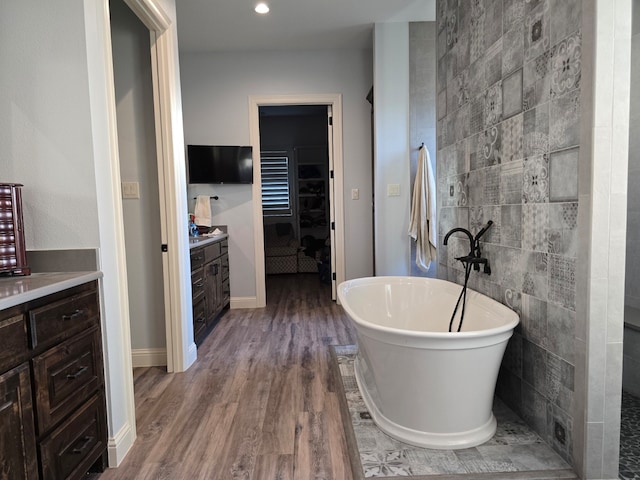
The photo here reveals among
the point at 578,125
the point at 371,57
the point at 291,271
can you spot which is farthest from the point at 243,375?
the point at 291,271

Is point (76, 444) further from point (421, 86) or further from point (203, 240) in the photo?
point (421, 86)

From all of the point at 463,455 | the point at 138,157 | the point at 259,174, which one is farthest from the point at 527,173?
the point at 259,174

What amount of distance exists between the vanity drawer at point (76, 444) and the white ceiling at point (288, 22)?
10.0 feet

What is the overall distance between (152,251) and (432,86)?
2.96 metres

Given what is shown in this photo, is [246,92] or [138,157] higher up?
[246,92]

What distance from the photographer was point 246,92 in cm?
410

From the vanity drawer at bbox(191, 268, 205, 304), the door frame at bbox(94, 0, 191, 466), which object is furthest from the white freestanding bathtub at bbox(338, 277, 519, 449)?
the vanity drawer at bbox(191, 268, 205, 304)

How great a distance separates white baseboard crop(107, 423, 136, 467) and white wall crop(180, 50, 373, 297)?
2589mm

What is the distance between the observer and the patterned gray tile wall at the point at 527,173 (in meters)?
1.50

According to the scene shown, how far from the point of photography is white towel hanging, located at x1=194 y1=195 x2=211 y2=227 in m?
3.94

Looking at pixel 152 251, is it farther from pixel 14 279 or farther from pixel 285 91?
pixel 285 91

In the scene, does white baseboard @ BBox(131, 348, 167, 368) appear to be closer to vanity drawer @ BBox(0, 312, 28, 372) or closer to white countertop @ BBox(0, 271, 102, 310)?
white countertop @ BBox(0, 271, 102, 310)

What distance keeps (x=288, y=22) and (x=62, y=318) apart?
125 inches

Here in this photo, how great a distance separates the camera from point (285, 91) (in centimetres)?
411
